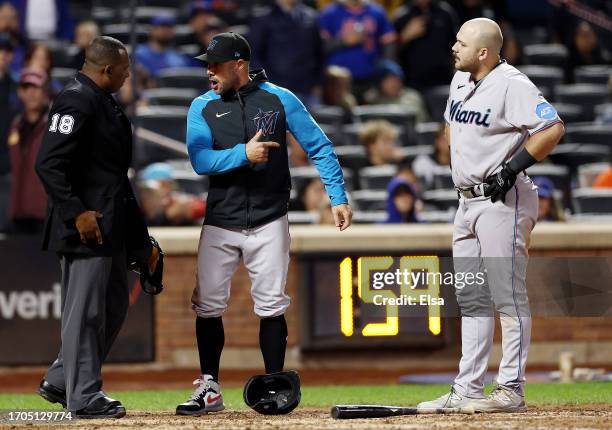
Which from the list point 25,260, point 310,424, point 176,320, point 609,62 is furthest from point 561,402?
point 609,62

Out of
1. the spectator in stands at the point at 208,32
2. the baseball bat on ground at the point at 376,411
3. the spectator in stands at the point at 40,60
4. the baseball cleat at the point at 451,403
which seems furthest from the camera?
the spectator in stands at the point at 208,32

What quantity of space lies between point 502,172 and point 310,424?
5.19 feet

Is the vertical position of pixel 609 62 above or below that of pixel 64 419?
above

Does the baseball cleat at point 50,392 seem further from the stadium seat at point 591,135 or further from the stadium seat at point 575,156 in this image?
the stadium seat at point 591,135

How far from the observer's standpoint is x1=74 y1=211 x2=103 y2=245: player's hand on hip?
22.0ft

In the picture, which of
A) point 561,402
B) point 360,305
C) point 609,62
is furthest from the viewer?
point 609,62

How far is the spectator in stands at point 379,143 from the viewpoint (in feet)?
44.7

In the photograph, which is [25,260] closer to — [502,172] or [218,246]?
[218,246]

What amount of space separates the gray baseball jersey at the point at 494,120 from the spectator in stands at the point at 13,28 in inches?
335

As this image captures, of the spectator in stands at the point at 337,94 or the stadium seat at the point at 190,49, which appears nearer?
the spectator in stands at the point at 337,94

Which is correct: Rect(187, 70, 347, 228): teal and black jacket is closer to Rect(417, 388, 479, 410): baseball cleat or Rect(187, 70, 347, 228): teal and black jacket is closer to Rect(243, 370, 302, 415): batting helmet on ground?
Rect(243, 370, 302, 415): batting helmet on ground

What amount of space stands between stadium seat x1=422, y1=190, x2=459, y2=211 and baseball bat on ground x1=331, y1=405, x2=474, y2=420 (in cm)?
613

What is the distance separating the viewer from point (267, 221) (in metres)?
7.13

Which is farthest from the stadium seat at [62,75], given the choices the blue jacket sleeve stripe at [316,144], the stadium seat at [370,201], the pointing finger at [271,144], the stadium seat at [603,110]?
the pointing finger at [271,144]
